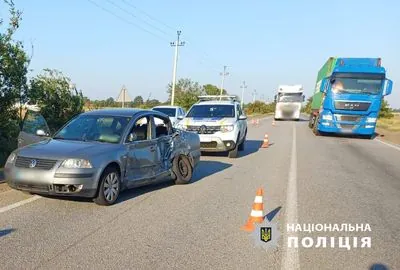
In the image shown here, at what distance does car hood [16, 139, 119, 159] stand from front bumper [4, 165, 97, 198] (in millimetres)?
239

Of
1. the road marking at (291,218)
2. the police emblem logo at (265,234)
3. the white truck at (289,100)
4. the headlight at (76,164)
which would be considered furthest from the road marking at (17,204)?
the white truck at (289,100)

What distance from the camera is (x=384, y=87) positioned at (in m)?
20.7

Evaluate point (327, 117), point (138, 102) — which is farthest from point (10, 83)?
point (138, 102)

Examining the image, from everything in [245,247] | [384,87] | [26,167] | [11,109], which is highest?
[384,87]

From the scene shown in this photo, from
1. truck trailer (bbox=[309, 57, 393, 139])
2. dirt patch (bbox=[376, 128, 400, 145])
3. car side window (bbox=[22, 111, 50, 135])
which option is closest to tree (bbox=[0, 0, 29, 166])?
car side window (bbox=[22, 111, 50, 135])

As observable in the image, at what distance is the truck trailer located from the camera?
20797 millimetres

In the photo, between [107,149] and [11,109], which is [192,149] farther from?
[11,109]

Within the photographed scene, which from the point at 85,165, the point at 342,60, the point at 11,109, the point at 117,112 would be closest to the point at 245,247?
the point at 85,165

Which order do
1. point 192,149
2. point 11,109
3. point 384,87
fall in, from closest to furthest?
point 192,149 → point 11,109 → point 384,87

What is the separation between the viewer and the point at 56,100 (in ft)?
45.7

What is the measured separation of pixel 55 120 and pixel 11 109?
2.81m

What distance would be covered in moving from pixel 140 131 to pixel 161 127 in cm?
80

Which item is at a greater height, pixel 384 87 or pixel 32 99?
pixel 384 87

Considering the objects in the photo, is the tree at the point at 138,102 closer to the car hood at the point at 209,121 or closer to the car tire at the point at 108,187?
the car hood at the point at 209,121
